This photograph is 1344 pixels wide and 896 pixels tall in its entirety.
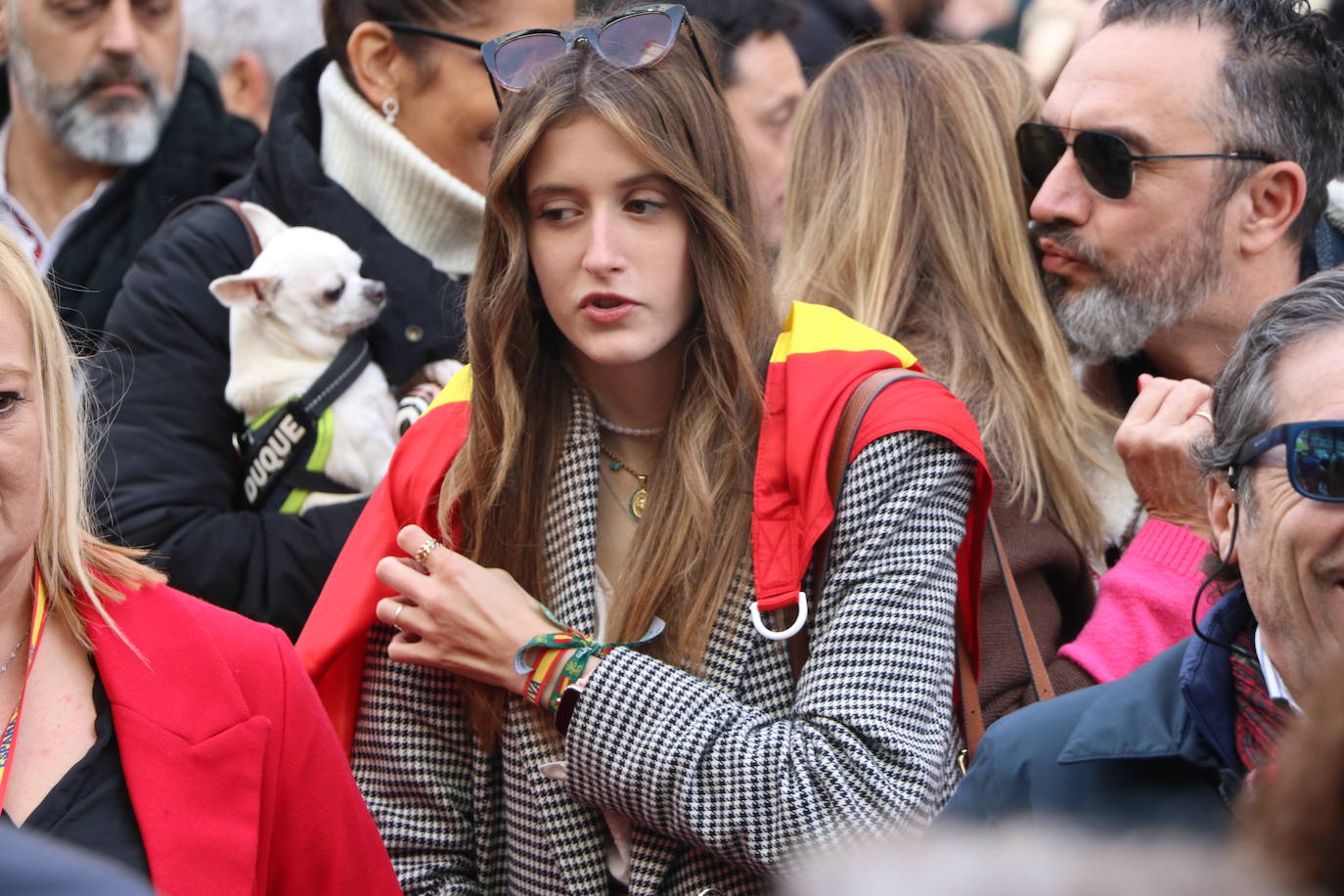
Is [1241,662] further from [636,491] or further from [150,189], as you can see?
[150,189]

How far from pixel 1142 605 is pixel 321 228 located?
209 cm

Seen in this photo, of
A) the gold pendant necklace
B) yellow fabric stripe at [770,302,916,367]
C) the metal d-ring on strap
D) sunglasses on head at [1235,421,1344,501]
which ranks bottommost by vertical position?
the metal d-ring on strap

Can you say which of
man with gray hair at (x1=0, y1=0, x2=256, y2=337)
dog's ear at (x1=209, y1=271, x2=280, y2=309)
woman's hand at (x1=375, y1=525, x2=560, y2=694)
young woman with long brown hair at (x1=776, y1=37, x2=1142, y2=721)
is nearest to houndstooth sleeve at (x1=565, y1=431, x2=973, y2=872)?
woman's hand at (x1=375, y1=525, x2=560, y2=694)

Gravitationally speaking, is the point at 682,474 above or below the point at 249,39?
below

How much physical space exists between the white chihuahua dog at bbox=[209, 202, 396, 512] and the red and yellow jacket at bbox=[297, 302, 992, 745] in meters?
0.54

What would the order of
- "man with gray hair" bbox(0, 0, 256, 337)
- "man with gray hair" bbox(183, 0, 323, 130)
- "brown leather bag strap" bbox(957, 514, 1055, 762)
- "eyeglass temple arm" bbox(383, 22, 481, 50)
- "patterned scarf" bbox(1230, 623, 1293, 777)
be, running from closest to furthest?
"patterned scarf" bbox(1230, 623, 1293, 777) < "brown leather bag strap" bbox(957, 514, 1055, 762) < "eyeglass temple arm" bbox(383, 22, 481, 50) < "man with gray hair" bbox(0, 0, 256, 337) < "man with gray hair" bbox(183, 0, 323, 130)

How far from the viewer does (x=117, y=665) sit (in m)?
2.28

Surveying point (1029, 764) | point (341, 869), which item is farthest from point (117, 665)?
point (1029, 764)

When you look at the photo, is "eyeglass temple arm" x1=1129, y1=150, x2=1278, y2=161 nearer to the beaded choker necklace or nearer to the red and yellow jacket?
the red and yellow jacket

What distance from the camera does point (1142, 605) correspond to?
116 inches

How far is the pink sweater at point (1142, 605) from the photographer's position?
2887mm

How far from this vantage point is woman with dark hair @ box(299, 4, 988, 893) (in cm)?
256

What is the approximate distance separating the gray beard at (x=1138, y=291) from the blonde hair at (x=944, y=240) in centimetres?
12

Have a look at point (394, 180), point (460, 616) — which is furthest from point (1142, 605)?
point (394, 180)
